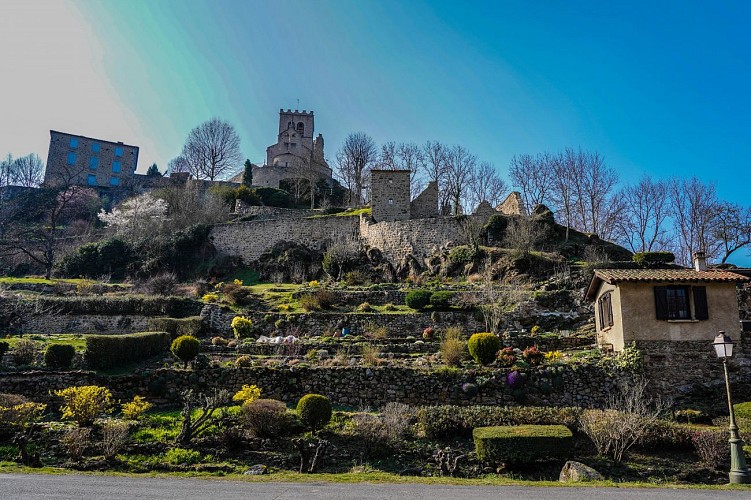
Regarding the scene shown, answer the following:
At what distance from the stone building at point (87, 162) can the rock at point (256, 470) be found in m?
59.7

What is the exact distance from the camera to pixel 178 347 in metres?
19.1

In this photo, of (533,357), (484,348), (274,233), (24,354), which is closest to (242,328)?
(24,354)

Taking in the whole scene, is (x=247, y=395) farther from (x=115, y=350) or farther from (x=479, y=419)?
(x=115, y=350)

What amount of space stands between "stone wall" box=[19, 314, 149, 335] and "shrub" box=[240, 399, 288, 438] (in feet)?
49.0

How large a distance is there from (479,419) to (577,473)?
3.19 metres

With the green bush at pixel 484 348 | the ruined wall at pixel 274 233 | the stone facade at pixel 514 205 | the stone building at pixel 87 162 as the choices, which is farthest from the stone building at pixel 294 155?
the green bush at pixel 484 348

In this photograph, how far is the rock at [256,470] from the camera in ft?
40.8

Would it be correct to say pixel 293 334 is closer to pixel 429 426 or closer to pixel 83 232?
pixel 429 426

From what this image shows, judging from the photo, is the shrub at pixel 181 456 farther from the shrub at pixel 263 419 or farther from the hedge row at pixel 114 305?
the hedge row at pixel 114 305

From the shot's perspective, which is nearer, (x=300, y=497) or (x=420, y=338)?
(x=300, y=497)

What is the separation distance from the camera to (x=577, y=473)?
40.0 feet

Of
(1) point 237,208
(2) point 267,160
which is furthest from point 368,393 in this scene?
(2) point 267,160

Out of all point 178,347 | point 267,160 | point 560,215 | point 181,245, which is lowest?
point 178,347

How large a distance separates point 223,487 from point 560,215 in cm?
4163
